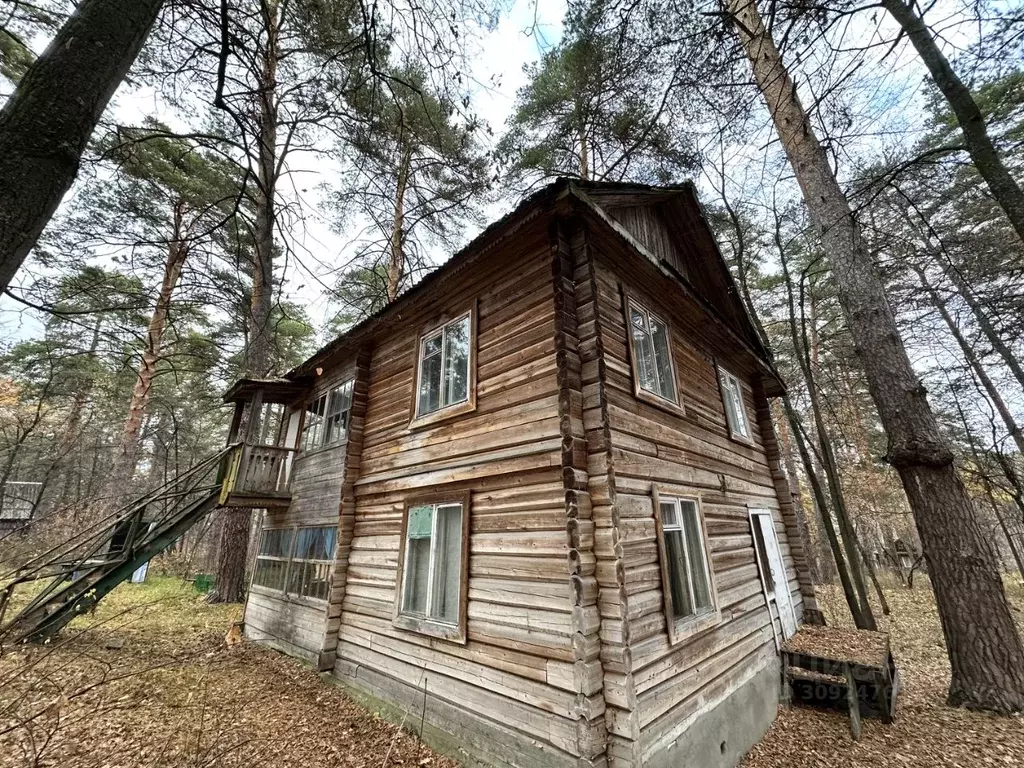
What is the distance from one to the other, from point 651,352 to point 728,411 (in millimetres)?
3422

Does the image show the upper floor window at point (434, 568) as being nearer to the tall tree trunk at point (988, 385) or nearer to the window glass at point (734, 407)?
the window glass at point (734, 407)

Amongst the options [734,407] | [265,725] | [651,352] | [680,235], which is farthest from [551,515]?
[680,235]

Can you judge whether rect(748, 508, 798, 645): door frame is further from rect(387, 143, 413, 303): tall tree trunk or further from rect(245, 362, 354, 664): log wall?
rect(387, 143, 413, 303): tall tree trunk

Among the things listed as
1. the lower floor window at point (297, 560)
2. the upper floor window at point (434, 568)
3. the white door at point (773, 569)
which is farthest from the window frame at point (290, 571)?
the white door at point (773, 569)

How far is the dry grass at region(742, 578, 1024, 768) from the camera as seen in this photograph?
4941 mm

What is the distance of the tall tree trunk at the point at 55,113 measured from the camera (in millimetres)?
2180

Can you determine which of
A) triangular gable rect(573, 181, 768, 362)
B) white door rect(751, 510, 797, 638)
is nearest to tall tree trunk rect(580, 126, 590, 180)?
triangular gable rect(573, 181, 768, 362)

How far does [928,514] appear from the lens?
6188 mm

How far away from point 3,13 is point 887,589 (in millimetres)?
29243

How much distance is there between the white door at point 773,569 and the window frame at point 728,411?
1564 millimetres

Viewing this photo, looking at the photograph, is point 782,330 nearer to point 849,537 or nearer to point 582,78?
point 849,537

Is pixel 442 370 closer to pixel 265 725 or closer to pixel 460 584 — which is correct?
pixel 460 584

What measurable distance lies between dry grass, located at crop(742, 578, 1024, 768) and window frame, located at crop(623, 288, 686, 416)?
4787 mm

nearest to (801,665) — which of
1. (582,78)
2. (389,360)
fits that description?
(389,360)
